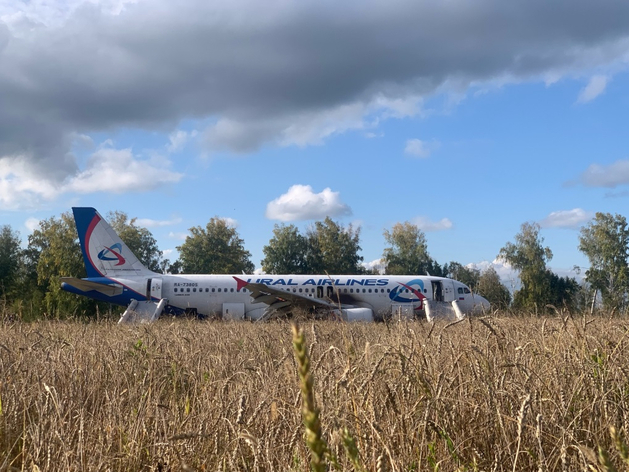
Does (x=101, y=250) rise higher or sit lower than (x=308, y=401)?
higher

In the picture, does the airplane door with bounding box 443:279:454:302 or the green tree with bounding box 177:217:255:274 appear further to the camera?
the green tree with bounding box 177:217:255:274

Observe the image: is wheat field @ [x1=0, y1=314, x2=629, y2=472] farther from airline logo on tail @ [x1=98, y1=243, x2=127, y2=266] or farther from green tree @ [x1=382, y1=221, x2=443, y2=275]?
green tree @ [x1=382, y1=221, x2=443, y2=275]

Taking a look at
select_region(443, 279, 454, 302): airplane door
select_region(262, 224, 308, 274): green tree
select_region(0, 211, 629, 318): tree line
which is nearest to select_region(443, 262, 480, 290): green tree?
select_region(0, 211, 629, 318): tree line

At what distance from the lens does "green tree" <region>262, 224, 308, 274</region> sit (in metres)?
58.3

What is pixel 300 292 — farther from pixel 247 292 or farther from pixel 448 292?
pixel 448 292

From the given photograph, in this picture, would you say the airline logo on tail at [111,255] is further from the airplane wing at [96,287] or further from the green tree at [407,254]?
the green tree at [407,254]

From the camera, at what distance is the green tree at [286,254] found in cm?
5828

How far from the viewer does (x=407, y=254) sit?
204ft

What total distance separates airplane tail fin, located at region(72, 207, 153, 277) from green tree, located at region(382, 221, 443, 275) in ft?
127

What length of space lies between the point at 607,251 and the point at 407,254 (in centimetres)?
2041

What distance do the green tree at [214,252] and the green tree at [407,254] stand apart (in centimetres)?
1612

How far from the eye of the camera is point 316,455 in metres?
0.75

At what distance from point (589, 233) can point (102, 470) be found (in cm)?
6067

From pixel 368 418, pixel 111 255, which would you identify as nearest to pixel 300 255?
pixel 111 255
